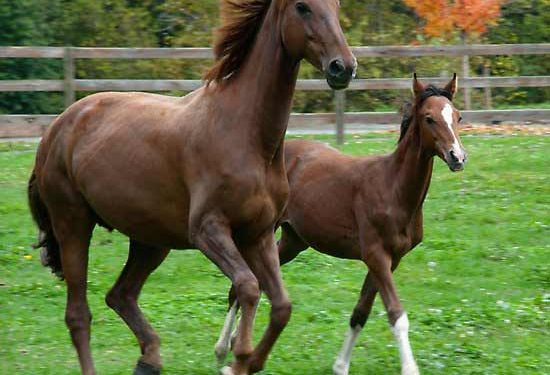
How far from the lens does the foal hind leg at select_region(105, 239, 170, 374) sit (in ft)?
23.5

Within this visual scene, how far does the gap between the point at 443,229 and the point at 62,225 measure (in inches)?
223

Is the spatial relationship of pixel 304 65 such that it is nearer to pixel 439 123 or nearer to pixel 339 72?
pixel 439 123

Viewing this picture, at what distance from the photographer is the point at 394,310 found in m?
7.29

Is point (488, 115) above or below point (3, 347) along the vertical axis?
below

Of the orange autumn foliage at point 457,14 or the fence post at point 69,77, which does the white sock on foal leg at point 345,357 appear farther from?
the orange autumn foliage at point 457,14

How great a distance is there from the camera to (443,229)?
472 inches

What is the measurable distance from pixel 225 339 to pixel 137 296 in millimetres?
759

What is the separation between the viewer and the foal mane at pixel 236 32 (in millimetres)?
6527

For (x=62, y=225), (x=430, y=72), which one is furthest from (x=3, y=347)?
(x=430, y=72)

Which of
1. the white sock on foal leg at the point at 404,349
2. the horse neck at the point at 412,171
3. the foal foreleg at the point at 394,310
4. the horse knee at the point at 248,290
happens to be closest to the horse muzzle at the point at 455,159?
the horse neck at the point at 412,171

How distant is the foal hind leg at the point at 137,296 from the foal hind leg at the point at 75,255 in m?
0.31

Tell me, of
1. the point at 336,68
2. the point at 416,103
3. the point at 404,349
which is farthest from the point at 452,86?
the point at 336,68

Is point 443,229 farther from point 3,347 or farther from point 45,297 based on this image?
point 3,347

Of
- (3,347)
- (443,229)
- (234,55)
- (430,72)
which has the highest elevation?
(234,55)
